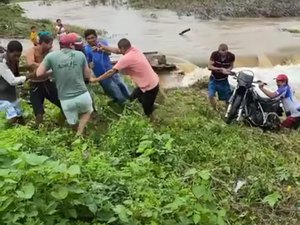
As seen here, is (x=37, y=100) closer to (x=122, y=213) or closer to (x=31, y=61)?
(x=31, y=61)

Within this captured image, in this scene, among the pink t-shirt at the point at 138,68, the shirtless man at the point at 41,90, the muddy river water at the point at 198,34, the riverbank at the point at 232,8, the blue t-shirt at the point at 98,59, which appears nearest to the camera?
the shirtless man at the point at 41,90

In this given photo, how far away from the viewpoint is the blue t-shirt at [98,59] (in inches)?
363

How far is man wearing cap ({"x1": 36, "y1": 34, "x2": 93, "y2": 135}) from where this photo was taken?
702cm

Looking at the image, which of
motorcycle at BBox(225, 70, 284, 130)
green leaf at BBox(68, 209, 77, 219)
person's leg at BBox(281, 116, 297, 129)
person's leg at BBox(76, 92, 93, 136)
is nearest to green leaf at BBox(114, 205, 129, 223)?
green leaf at BBox(68, 209, 77, 219)

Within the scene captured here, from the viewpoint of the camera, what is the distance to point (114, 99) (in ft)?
30.5

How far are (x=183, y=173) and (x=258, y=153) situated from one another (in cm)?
152

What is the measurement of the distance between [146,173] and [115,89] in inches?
145

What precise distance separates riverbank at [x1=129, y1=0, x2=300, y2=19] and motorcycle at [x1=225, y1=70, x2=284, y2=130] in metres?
25.7

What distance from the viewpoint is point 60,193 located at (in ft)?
14.0

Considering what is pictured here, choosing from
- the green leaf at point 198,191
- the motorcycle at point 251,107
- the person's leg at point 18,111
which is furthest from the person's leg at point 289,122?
the green leaf at point 198,191

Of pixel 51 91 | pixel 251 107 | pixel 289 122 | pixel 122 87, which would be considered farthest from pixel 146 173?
pixel 289 122

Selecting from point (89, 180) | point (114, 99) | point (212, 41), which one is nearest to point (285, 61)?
point (212, 41)

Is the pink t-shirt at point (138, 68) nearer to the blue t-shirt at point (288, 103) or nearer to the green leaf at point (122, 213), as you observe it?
the blue t-shirt at point (288, 103)

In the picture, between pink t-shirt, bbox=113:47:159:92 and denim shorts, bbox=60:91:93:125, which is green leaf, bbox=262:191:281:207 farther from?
pink t-shirt, bbox=113:47:159:92
